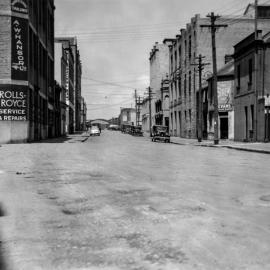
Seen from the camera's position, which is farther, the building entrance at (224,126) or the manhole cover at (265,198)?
the building entrance at (224,126)

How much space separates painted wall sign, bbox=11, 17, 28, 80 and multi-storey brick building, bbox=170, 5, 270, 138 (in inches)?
932

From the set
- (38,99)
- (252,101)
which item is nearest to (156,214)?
(252,101)

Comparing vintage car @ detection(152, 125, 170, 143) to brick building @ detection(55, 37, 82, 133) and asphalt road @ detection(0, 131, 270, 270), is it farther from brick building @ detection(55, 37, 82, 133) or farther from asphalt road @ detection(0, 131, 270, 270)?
asphalt road @ detection(0, 131, 270, 270)

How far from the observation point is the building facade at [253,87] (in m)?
34.2

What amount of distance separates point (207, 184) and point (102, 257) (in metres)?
6.14

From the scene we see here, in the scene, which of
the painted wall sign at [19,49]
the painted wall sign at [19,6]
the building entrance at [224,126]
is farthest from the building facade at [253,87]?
the painted wall sign at [19,6]

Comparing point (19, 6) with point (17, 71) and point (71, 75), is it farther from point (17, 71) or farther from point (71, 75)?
point (71, 75)

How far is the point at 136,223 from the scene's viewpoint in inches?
245

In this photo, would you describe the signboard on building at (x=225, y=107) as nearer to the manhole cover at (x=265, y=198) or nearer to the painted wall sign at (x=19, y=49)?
the painted wall sign at (x=19, y=49)

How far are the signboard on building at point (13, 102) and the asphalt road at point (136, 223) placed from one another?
22610 mm

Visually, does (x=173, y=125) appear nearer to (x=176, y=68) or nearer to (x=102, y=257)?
(x=176, y=68)

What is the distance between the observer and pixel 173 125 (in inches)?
2709

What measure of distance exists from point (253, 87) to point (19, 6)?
19.0 m

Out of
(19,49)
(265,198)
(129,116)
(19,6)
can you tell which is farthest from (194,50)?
(129,116)
